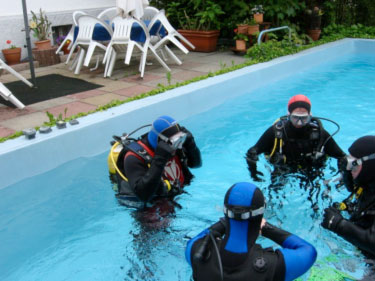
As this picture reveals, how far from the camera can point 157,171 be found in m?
3.03

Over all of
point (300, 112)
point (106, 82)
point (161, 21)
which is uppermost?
point (161, 21)

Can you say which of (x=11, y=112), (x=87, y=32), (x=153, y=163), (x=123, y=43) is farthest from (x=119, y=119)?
(x=153, y=163)

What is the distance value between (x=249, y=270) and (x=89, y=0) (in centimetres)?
1037

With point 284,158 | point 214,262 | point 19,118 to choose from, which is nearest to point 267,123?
point 284,158

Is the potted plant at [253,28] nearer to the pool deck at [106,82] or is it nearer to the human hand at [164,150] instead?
the pool deck at [106,82]

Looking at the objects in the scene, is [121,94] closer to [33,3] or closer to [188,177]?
[188,177]

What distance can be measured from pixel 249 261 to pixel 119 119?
431 centimetres

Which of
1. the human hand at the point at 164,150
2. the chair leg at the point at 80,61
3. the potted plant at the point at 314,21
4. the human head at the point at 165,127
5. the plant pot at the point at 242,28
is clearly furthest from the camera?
the potted plant at the point at 314,21

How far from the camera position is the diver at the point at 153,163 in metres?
3.06

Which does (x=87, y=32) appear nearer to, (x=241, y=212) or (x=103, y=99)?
(x=103, y=99)

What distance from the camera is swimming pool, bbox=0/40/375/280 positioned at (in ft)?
12.3

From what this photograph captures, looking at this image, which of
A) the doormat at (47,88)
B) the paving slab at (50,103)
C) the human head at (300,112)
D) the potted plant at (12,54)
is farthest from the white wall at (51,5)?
the human head at (300,112)

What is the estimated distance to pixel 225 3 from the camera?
11383 millimetres

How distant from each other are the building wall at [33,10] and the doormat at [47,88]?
1.30m
